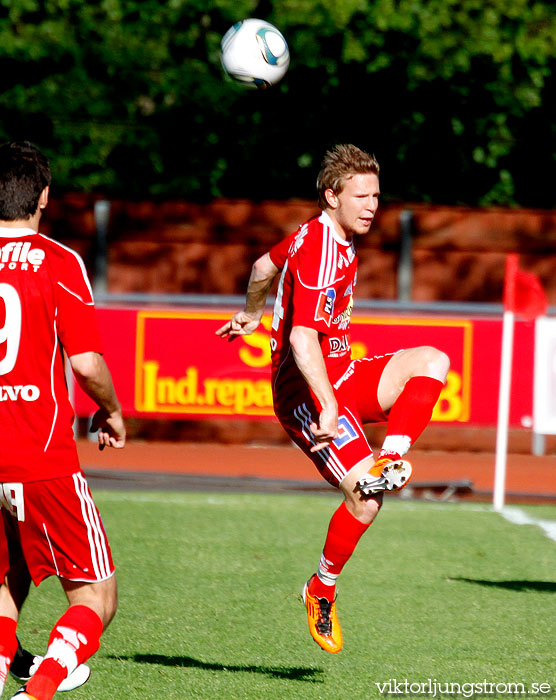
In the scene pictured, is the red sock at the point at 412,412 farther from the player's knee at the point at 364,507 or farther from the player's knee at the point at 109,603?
the player's knee at the point at 109,603

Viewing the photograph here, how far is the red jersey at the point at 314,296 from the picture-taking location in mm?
4836

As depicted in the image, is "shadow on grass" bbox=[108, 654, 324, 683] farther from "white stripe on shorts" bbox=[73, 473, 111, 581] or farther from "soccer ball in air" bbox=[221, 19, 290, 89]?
"soccer ball in air" bbox=[221, 19, 290, 89]

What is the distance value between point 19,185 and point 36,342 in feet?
1.73

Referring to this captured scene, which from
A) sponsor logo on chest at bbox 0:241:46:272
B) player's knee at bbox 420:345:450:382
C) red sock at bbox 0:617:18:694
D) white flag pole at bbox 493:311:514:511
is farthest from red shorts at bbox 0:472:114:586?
white flag pole at bbox 493:311:514:511

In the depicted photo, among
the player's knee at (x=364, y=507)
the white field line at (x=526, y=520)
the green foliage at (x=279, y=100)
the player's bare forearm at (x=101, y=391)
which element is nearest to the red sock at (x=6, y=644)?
the player's bare forearm at (x=101, y=391)

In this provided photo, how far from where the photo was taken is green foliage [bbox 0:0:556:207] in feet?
49.6

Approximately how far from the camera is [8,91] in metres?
16.2

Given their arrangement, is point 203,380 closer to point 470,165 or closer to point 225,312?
point 225,312

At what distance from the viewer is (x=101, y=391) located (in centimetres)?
400

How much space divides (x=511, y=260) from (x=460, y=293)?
17.5ft

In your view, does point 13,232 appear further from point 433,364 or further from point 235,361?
point 235,361

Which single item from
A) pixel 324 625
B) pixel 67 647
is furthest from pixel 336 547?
pixel 67 647

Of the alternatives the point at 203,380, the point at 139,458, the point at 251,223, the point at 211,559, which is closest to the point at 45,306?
the point at 211,559

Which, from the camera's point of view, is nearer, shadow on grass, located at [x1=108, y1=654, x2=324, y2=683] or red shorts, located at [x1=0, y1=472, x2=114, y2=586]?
red shorts, located at [x1=0, y1=472, x2=114, y2=586]
